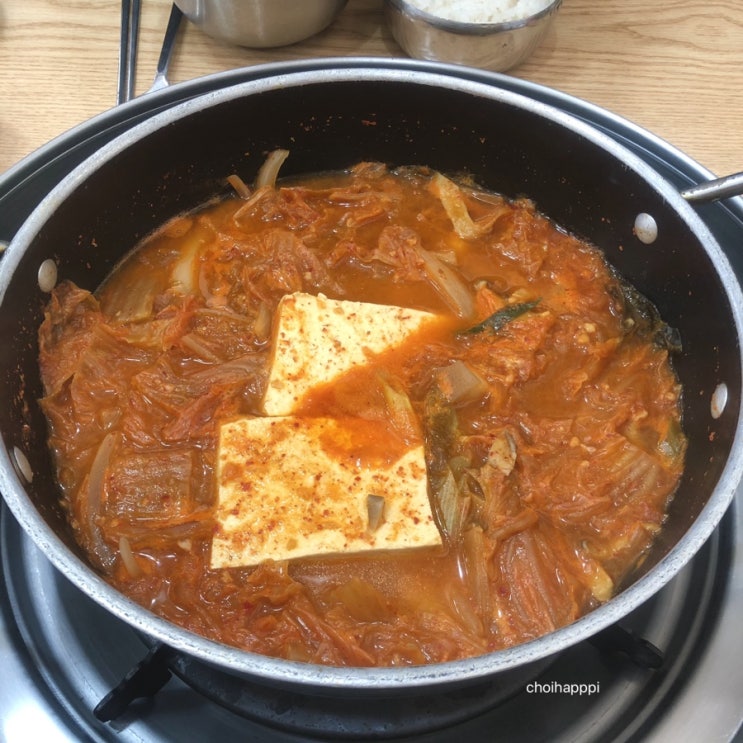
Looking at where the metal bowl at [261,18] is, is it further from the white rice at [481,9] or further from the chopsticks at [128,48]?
the white rice at [481,9]

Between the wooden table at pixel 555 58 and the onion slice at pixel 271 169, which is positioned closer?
the onion slice at pixel 271 169

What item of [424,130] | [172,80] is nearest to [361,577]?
[424,130]

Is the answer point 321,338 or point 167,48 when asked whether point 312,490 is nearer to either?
point 321,338

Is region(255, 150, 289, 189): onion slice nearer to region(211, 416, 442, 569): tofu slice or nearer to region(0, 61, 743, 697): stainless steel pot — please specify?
region(0, 61, 743, 697): stainless steel pot

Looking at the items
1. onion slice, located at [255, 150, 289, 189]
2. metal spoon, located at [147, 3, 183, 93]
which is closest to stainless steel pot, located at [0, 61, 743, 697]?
onion slice, located at [255, 150, 289, 189]

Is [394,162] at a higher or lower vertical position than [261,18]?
lower

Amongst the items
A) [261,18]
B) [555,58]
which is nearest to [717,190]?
[555,58]

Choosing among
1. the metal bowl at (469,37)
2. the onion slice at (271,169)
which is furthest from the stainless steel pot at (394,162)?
the metal bowl at (469,37)
